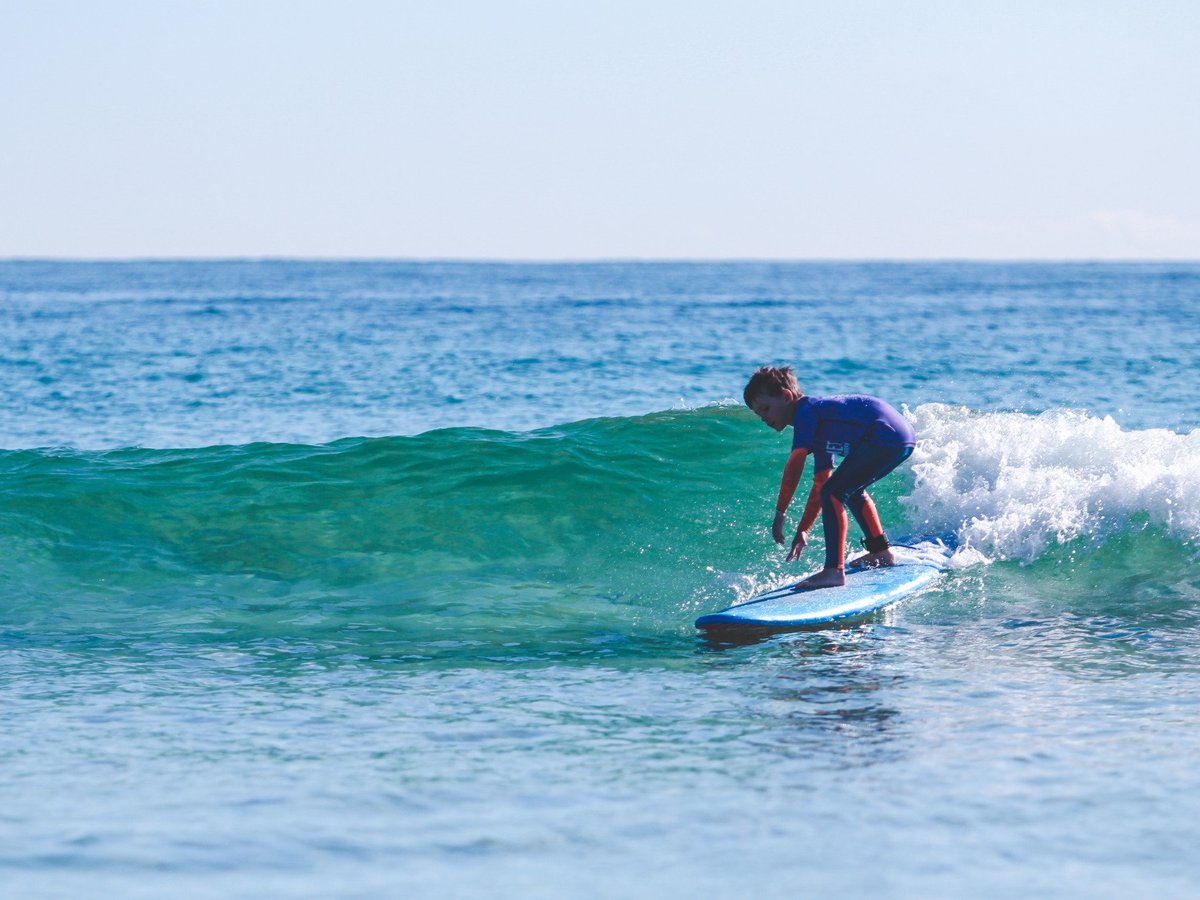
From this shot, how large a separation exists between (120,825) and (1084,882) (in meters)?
3.63

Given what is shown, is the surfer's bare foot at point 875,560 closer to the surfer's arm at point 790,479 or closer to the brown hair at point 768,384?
the surfer's arm at point 790,479

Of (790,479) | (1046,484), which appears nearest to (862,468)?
(790,479)

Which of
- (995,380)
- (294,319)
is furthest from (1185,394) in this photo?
(294,319)

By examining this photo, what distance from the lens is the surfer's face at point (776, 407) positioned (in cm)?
825

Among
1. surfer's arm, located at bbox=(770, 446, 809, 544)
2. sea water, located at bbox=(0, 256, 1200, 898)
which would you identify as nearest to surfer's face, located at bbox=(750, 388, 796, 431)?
surfer's arm, located at bbox=(770, 446, 809, 544)

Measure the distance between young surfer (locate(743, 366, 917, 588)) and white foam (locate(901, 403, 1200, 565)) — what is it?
2121 mm

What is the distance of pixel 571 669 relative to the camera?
25.2ft

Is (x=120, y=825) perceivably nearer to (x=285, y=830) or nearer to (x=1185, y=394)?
(x=285, y=830)

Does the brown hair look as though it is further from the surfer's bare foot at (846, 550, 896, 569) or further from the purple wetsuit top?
the surfer's bare foot at (846, 550, 896, 569)

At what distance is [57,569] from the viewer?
11.2 m

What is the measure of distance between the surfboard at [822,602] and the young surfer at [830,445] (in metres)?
0.16

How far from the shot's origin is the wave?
961 centimetres

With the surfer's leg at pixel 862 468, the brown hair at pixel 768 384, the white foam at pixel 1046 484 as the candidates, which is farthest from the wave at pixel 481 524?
the brown hair at pixel 768 384

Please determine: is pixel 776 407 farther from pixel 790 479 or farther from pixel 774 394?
pixel 790 479
